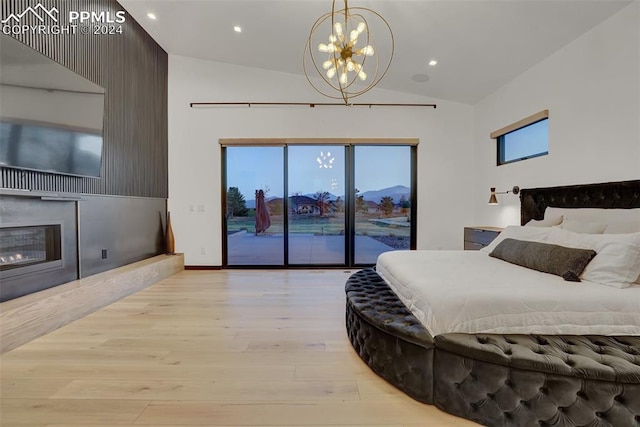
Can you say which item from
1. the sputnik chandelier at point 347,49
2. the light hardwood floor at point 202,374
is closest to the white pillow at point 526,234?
the light hardwood floor at point 202,374

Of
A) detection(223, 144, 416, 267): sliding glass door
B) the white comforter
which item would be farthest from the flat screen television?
the white comforter

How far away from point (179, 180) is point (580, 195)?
18.8 feet

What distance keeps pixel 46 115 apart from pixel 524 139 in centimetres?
575

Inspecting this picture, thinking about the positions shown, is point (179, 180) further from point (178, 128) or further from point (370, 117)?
point (370, 117)

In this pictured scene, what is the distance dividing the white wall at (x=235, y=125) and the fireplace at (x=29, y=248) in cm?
214

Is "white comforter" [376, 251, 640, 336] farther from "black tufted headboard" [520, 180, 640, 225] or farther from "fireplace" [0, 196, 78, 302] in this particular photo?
"fireplace" [0, 196, 78, 302]

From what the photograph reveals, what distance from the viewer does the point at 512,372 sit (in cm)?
139

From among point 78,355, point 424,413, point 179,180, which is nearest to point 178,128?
point 179,180

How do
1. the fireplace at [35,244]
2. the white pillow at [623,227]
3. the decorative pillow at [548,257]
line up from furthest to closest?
the fireplace at [35,244]
the white pillow at [623,227]
the decorative pillow at [548,257]

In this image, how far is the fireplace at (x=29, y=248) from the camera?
247 centimetres

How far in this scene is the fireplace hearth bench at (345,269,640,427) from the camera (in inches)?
50.4

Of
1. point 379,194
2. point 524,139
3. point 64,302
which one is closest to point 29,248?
point 64,302

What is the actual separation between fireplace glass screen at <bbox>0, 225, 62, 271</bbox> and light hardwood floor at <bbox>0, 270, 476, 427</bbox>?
2.42 ft

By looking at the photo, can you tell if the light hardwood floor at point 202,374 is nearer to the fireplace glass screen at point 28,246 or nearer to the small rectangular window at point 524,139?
the fireplace glass screen at point 28,246
